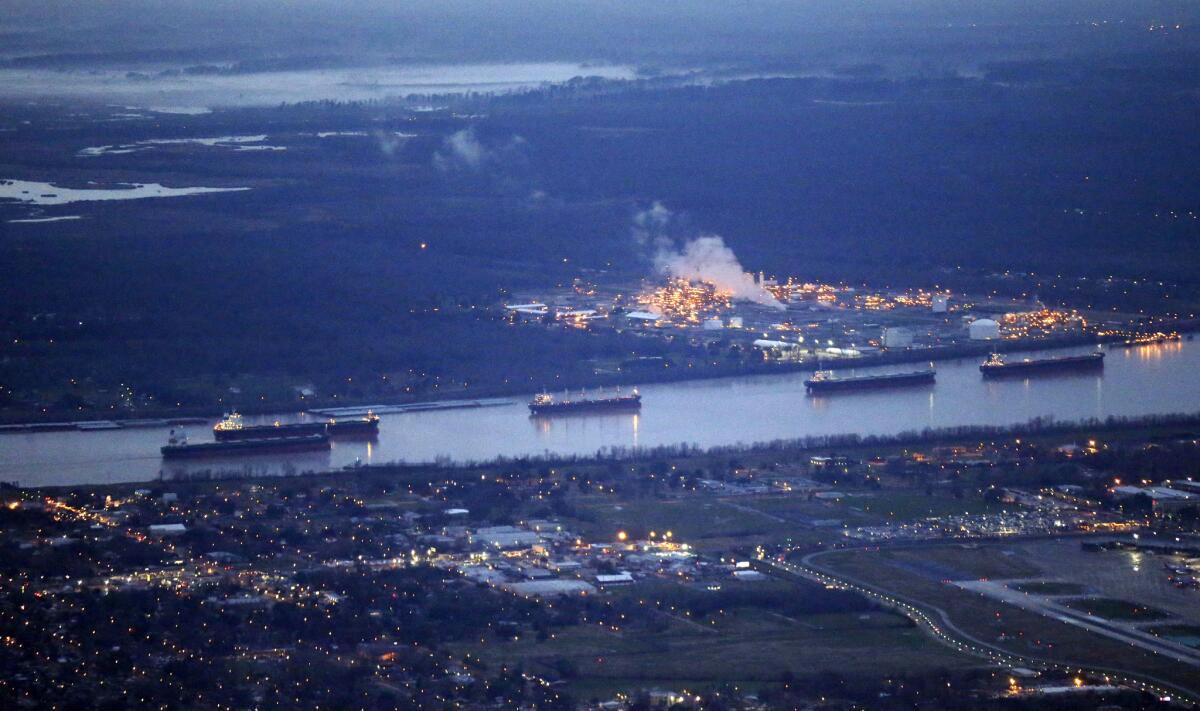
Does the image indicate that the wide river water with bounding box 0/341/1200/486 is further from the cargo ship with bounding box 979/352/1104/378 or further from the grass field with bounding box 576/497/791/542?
the grass field with bounding box 576/497/791/542

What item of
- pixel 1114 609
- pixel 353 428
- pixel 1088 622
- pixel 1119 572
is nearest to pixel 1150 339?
pixel 353 428

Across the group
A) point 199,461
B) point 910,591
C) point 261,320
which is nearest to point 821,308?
point 261,320

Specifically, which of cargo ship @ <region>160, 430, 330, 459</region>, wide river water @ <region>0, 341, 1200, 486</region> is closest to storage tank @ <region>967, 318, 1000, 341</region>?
wide river water @ <region>0, 341, 1200, 486</region>

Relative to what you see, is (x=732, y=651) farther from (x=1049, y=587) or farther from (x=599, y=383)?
(x=599, y=383)

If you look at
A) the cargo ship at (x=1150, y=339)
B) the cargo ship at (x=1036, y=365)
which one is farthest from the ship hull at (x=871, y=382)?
the cargo ship at (x=1150, y=339)

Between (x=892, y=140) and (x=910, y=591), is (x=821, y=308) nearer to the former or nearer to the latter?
(x=910, y=591)

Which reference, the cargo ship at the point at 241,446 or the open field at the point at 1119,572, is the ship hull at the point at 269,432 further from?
the open field at the point at 1119,572
